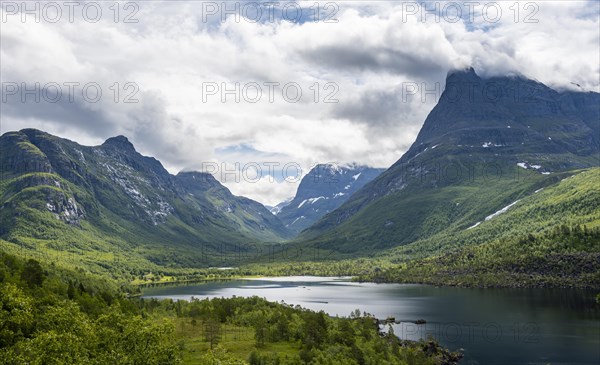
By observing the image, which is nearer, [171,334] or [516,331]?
[171,334]

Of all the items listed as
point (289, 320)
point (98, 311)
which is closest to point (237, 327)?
point (289, 320)

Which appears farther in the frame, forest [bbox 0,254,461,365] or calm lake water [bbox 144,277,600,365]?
calm lake water [bbox 144,277,600,365]

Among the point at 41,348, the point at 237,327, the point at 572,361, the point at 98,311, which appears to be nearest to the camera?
the point at 41,348

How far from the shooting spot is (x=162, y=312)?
581ft

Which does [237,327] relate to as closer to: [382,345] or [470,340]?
[382,345]

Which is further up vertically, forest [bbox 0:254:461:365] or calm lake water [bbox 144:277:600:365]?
forest [bbox 0:254:461:365]

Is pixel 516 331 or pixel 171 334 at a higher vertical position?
pixel 171 334

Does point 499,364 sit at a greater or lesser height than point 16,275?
lesser

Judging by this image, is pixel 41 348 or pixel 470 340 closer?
pixel 41 348

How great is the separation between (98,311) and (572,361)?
387ft

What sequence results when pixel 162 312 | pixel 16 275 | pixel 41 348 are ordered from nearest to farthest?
pixel 41 348
pixel 16 275
pixel 162 312

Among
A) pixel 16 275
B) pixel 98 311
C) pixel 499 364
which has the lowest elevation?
pixel 499 364

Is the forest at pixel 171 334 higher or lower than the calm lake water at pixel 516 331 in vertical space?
higher

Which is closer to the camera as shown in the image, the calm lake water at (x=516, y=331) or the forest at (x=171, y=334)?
the forest at (x=171, y=334)
